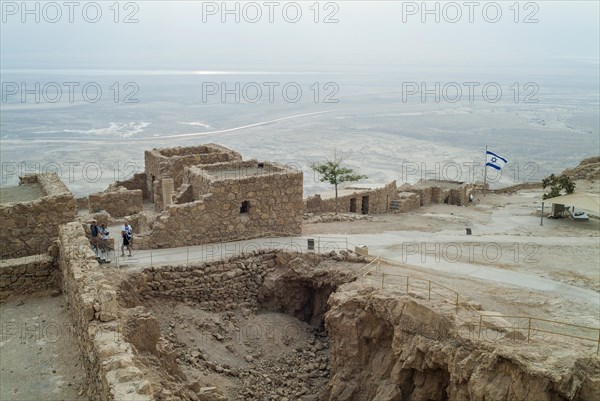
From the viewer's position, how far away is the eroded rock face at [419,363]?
11.3 metres

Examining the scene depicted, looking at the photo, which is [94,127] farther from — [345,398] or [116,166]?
[345,398]

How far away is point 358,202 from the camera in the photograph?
35.6 meters

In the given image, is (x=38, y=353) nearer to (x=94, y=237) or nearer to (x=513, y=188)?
(x=94, y=237)

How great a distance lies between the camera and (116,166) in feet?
199

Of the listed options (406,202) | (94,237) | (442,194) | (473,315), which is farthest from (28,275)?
(442,194)

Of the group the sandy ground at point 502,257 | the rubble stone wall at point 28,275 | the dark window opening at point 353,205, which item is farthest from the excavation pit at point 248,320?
the dark window opening at point 353,205

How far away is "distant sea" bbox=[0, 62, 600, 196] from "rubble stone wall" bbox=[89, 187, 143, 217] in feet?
77.4

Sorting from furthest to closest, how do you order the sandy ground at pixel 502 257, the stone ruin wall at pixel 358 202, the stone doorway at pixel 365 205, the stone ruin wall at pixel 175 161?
the stone doorway at pixel 365 205 < the stone ruin wall at pixel 358 202 < the stone ruin wall at pixel 175 161 < the sandy ground at pixel 502 257

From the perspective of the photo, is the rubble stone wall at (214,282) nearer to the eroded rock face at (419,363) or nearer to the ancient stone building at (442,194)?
the eroded rock face at (419,363)

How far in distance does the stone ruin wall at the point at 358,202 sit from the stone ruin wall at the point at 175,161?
8.16 metres

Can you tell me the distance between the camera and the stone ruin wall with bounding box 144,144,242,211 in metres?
24.5

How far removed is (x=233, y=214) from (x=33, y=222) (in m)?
6.62

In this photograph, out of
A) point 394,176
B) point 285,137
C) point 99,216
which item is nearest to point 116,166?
point 394,176

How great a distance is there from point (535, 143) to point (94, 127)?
65903mm
